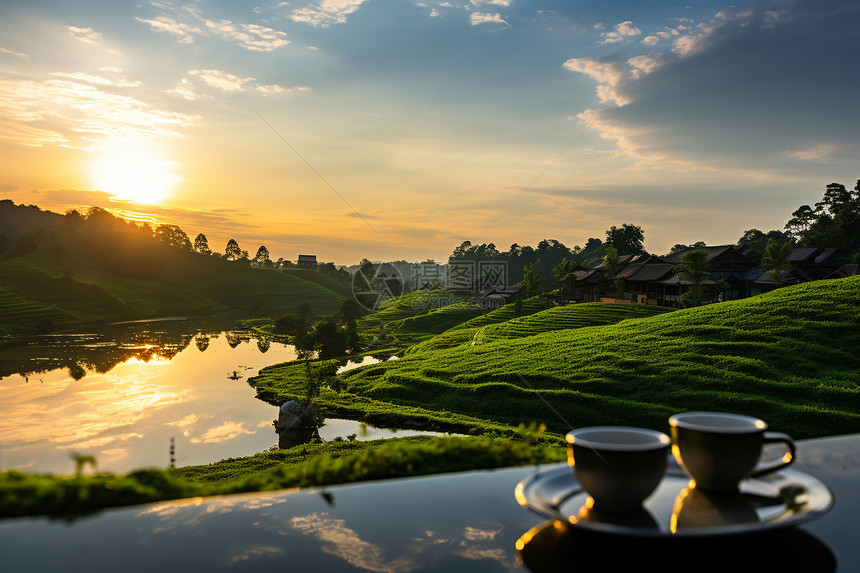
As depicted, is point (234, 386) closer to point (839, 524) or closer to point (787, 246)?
point (839, 524)

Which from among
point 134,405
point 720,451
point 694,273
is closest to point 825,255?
point 694,273

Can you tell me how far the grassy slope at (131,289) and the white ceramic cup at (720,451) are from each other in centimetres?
7577

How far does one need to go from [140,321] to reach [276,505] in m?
88.2

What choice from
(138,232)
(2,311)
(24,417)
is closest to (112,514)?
(24,417)

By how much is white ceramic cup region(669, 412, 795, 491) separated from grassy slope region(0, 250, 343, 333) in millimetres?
75766

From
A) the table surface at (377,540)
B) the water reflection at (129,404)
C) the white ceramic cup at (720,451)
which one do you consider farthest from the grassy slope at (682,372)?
the table surface at (377,540)

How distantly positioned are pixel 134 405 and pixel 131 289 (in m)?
74.6

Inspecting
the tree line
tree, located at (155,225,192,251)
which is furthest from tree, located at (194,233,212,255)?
the tree line

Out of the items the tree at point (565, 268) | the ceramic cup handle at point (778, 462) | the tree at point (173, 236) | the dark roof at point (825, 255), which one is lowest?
the ceramic cup handle at point (778, 462)

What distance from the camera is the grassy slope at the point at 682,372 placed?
17.1 meters

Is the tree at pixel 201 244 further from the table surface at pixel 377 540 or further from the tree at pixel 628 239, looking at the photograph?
the table surface at pixel 377 540

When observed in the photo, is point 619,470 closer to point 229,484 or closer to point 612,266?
point 229,484

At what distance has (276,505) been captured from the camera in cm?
183

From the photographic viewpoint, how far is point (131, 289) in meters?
94.9
